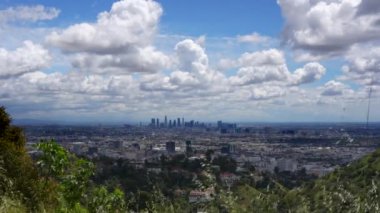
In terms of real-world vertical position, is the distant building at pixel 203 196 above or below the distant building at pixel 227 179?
below

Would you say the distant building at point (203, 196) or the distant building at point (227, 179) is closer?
the distant building at point (203, 196)

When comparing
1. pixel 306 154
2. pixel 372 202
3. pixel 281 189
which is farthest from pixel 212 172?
pixel 306 154

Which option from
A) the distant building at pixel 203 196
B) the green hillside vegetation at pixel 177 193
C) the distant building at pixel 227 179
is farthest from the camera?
the distant building at pixel 227 179

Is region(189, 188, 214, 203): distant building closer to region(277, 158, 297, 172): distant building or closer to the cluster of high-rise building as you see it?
region(277, 158, 297, 172): distant building

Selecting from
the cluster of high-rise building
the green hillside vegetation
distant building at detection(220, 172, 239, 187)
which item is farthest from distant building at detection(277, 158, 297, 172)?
the cluster of high-rise building

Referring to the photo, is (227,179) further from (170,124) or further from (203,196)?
(170,124)

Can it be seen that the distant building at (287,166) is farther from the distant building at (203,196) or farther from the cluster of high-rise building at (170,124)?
the cluster of high-rise building at (170,124)

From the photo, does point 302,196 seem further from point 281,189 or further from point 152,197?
point 152,197

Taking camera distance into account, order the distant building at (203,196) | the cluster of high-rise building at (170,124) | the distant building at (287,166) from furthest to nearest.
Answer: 1. the cluster of high-rise building at (170,124)
2. the distant building at (287,166)
3. the distant building at (203,196)

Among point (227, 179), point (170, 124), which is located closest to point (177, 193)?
point (227, 179)

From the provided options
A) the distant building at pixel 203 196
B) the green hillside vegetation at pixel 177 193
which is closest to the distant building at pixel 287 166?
the green hillside vegetation at pixel 177 193
